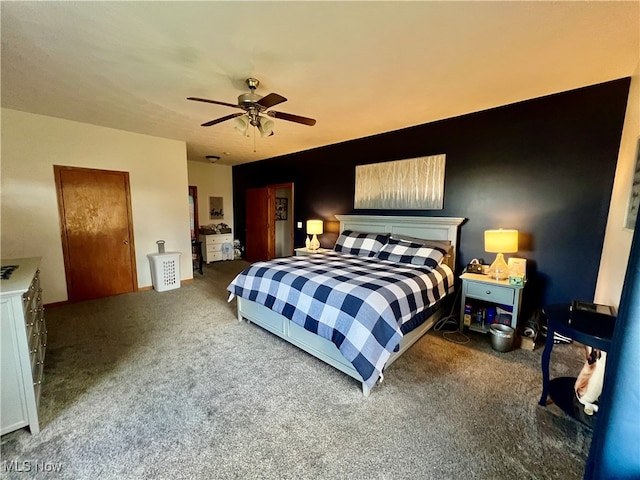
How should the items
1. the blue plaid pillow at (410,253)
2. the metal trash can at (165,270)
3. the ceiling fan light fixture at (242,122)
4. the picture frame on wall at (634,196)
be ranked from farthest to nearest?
the metal trash can at (165,270) → the blue plaid pillow at (410,253) → the ceiling fan light fixture at (242,122) → the picture frame on wall at (634,196)

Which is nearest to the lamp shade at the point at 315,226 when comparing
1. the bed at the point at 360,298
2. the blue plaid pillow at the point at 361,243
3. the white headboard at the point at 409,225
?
the white headboard at the point at 409,225

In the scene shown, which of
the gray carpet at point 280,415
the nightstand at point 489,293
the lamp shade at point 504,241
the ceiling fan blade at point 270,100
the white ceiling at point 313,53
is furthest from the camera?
the lamp shade at point 504,241

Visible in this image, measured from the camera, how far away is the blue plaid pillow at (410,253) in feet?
10.1

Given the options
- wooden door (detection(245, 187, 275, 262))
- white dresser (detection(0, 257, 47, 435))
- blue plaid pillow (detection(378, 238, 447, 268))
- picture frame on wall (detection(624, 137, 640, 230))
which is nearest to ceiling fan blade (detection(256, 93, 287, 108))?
white dresser (detection(0, 257, 47, 435))

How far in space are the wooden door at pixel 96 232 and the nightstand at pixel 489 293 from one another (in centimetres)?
489

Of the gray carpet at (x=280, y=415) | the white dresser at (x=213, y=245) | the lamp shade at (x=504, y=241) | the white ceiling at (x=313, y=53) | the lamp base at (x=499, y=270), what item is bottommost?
the gray carpet at (x=280, y=415)

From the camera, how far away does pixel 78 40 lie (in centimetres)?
186

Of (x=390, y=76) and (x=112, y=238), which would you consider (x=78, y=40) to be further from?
(x=112, y=238)

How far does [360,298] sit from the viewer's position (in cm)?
207

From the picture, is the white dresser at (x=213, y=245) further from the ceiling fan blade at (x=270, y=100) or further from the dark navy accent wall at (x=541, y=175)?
the ceiling fan blade at (x=270, y=100)

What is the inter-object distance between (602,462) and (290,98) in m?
3.22

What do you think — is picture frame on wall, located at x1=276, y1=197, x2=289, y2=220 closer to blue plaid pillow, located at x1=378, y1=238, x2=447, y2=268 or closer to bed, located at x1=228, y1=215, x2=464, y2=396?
bed, located at x1=228, y1=215, x2=464, y2=396

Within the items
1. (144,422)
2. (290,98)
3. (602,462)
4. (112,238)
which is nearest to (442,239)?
(290,98)

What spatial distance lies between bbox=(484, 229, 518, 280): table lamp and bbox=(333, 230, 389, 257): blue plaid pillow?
1281 mm
